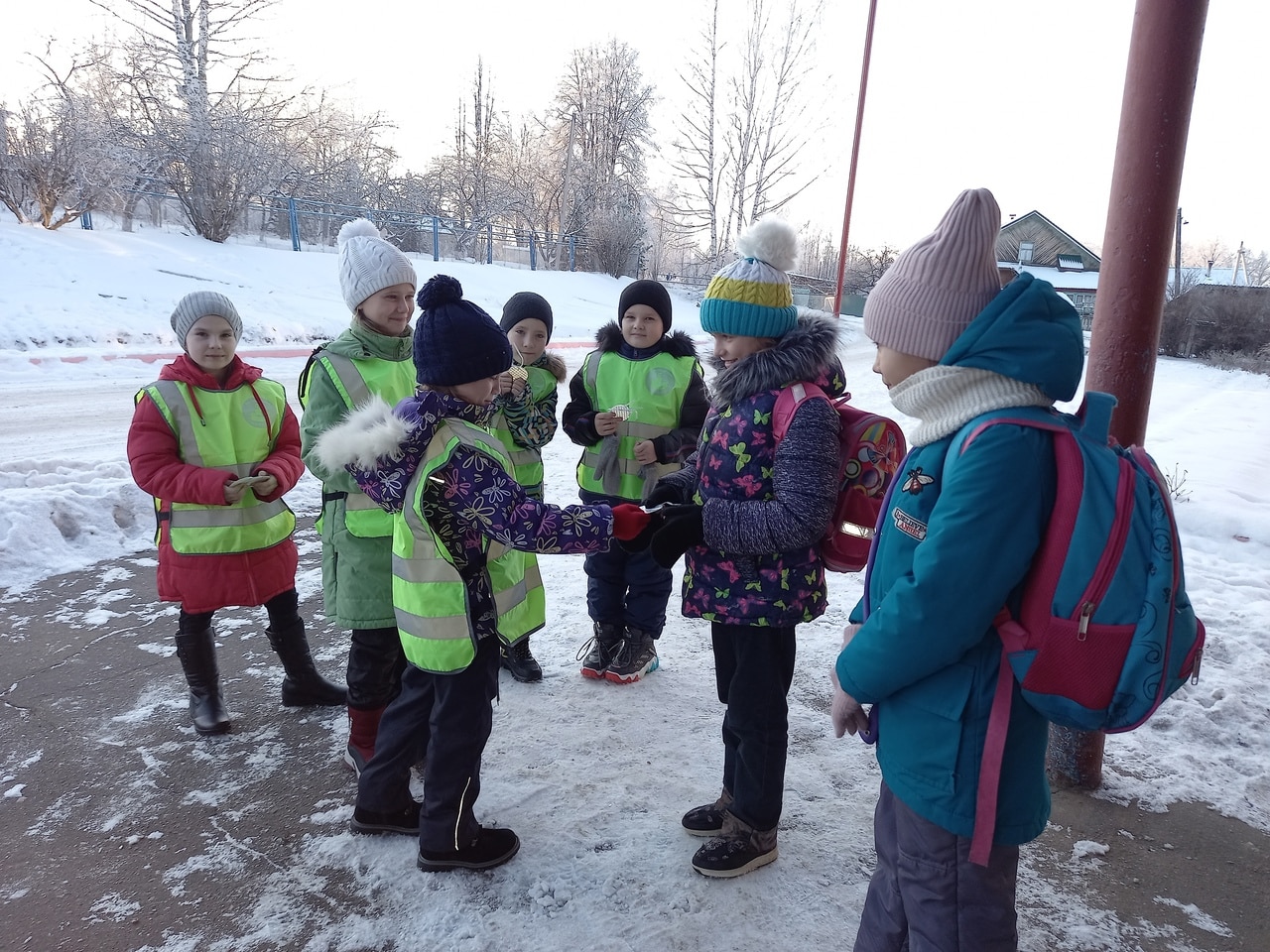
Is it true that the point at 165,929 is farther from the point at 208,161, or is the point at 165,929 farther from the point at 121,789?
the point at 208,161

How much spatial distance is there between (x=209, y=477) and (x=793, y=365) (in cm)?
219

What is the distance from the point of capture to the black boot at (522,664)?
361 centimetres

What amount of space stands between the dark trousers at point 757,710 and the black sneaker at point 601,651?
1.25 m

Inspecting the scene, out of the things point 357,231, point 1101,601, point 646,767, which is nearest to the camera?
point 1101,601

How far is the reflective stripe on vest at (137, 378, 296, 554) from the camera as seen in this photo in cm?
303

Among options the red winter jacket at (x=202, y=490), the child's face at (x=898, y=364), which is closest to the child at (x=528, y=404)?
the red winter jacket at (x=202, y=490)

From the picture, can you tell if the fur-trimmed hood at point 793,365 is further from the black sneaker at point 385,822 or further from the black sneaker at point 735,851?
the black sneaker at point 385,822

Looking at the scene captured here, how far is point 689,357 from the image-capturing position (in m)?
3.73

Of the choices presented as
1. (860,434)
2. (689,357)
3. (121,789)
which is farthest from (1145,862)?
(121,789)

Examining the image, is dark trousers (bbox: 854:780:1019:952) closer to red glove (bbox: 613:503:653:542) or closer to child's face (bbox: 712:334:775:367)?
red glove (bbox: 613:503:653:542)

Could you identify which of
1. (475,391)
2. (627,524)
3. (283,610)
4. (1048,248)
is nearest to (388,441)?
(475,391)

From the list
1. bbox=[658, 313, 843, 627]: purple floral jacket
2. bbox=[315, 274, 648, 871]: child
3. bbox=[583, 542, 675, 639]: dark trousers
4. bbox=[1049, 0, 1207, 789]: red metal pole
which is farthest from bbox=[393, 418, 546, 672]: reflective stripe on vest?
bbox=[1049, 0, 1207, 789]: red metal pole

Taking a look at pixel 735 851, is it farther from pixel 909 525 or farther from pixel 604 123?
pixel 604 123

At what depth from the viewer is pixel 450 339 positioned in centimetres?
218
